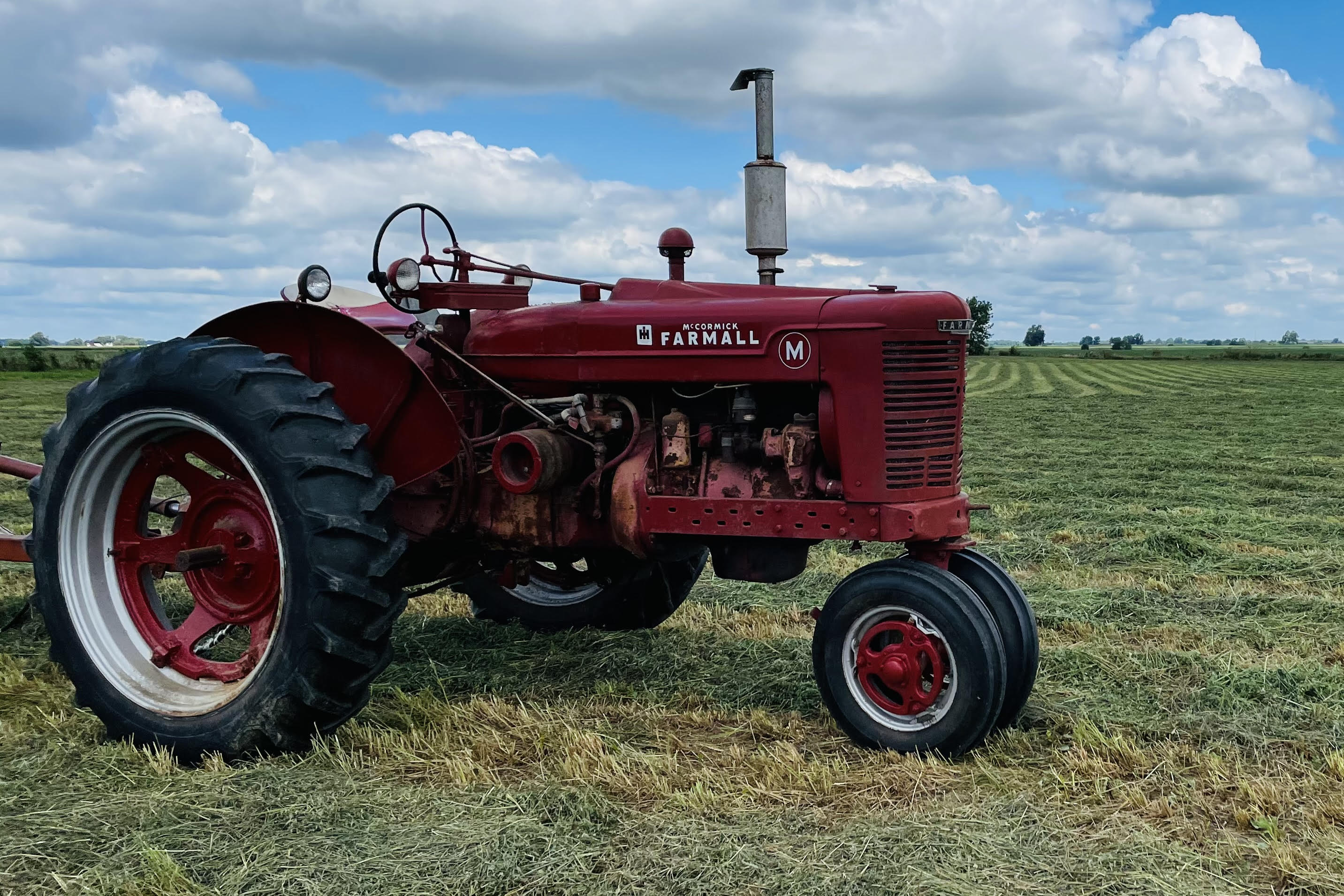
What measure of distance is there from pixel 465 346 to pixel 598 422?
780 mm

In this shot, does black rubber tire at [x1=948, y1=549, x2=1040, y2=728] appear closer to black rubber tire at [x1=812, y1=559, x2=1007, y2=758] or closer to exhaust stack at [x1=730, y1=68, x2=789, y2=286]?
black rubber tire at [x1=812, y1=559, x2=1007, y2=758]

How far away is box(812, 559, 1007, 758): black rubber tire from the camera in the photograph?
4.06m

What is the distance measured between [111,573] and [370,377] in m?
1.23

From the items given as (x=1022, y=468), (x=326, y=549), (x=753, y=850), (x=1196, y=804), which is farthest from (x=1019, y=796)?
(x=1022, y=468)

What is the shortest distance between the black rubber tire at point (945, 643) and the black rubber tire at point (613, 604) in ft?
4.76

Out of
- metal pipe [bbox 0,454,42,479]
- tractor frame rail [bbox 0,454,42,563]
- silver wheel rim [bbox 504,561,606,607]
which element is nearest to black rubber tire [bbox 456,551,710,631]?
silver wheel rim [bbox 504,561,606,607]

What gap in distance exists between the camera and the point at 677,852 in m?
3.33

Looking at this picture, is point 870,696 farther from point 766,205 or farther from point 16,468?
point 16,468

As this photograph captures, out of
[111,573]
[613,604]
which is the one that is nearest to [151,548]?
[111,573]

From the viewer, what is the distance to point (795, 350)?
14.1 feet

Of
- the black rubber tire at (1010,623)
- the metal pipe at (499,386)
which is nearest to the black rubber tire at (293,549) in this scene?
the metal pipe at (499,386)

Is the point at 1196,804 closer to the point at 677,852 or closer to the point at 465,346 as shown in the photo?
the point at 677,852

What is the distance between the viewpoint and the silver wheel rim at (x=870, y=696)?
413 cm

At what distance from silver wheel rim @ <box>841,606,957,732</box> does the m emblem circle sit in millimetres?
888
